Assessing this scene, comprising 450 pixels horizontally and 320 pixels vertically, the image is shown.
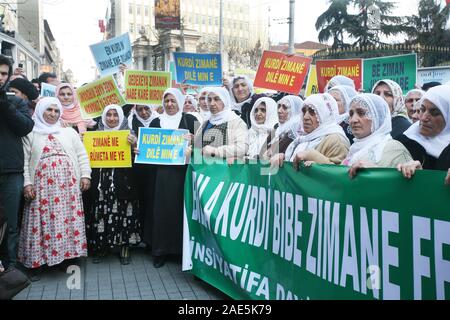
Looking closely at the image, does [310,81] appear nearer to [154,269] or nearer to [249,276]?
[154,269]

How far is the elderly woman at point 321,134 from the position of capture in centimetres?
364

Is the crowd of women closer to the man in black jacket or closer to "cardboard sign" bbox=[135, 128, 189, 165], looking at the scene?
"cardboard sign" bbox=[135, 128, 189, 165]

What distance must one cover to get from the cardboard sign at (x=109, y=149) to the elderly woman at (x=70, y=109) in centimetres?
91

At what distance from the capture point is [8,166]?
445 centimetres

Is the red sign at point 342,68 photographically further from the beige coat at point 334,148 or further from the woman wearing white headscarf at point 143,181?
the beige coat at point 334,148

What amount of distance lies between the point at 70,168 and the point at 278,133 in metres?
2.16

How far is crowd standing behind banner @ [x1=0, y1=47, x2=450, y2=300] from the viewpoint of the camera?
3889 millimetres

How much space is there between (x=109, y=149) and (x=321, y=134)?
8.40 ft

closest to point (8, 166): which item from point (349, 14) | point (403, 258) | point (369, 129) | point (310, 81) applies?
point (369, 129)

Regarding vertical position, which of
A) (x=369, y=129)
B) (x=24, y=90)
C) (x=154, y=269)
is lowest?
(x=154, y=269)

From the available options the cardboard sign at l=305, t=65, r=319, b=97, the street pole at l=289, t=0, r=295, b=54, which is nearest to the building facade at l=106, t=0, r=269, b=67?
the street pole at l=289, t=0, r=295, b=54

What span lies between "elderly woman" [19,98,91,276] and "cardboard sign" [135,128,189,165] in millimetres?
754

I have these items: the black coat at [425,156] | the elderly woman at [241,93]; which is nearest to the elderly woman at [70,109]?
the elderly woman at [241,93]

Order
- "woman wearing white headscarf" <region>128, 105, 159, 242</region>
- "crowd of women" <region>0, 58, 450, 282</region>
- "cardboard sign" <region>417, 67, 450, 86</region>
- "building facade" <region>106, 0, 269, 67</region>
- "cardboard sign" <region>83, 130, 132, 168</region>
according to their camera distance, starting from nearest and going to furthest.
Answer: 1. "crowd of women" <region>0, 58, 450, 282</region>
2. "cardboard sign" <region>83, 130, 132, 168</region>
3. "woman wearing white headscarf" <region>128, 105, 159, 242</region>
4. "cardboard sign" <region>417, 67, 450, 86</region>
5. "building facade" <region>106, 0, 269, 67</region>
